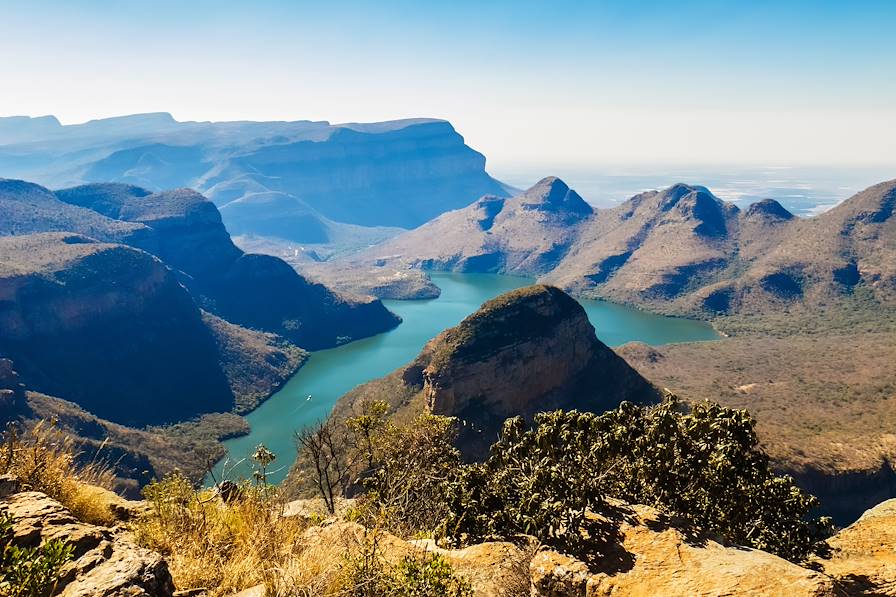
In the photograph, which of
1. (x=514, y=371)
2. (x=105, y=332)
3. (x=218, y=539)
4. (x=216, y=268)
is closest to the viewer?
(x=218, y=539)

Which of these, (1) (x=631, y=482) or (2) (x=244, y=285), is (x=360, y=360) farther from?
(1) (x=631, y=482)

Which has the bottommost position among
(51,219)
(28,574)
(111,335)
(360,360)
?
(360,360)

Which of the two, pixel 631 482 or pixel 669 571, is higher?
pixel 669 571

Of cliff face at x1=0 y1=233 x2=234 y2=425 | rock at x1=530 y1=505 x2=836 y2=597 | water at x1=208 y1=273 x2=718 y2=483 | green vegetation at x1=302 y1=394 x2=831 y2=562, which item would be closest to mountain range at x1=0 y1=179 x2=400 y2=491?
cliff face at x1=0 y1=233 x2=234 y2=425

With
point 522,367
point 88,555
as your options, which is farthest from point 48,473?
point 522,367

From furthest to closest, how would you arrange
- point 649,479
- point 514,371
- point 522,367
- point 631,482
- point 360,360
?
1. point 360,360
2. point 522,367
3. point 514,371
4. point 631,482
5. point 649,479

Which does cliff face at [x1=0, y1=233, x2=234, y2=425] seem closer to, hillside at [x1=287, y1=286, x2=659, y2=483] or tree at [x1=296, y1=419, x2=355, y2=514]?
hillside at [x1=287, y1=286, x2=659, y2=483]

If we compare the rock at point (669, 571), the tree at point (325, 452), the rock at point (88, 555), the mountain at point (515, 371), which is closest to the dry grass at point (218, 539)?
the rock at point (88, 555)

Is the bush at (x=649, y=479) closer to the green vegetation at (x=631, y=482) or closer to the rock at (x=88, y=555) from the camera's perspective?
the green vegetation at (x=631, y=482)
